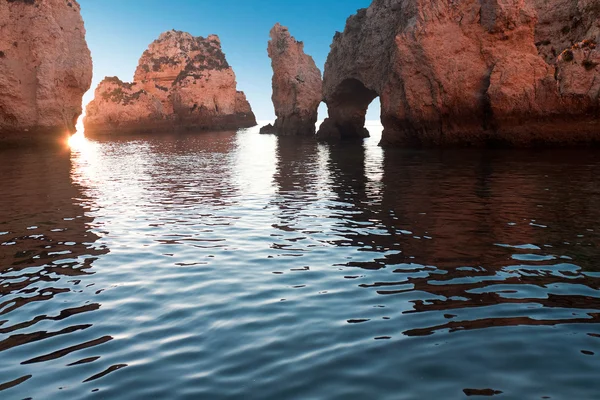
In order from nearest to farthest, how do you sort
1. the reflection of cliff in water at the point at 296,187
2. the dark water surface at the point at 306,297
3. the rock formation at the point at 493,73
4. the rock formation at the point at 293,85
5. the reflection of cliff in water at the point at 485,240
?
the dark water surface at the point at 306,297 < the reflection of cliff in water at the point at 485,240 < the reflection of cliff in water at the point at 296,187 < the rock formation at the point at 493,73 < the rock formation at the point at 293,85

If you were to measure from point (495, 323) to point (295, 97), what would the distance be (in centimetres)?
6607

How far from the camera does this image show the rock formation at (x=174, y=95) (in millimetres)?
92250

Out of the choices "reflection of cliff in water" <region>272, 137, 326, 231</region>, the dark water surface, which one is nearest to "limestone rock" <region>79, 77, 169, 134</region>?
"reflection of cliff in water" <region>272, 137, 326, 231</region>

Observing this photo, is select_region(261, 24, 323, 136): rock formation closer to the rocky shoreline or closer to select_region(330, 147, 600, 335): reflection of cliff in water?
the rocky shoreline

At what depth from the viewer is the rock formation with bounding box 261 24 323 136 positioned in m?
70.6

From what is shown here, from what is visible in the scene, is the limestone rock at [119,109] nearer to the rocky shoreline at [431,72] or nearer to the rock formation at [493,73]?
the rocky shoreline at [431,72]

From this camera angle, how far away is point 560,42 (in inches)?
1154

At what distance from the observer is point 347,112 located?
56.0 metres

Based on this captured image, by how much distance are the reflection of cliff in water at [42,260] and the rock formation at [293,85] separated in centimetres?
5353

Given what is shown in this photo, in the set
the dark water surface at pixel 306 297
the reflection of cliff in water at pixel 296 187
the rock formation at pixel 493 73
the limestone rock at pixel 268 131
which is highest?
the rock formation at pixel 493 73

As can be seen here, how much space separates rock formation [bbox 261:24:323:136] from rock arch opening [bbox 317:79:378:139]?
41.0ft

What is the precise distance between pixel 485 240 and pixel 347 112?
46.8m

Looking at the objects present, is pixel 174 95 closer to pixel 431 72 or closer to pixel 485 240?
pixel 431 72

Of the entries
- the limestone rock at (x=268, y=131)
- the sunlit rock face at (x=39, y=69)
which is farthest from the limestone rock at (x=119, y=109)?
the sunlit rock face at (x=39, y=69)
